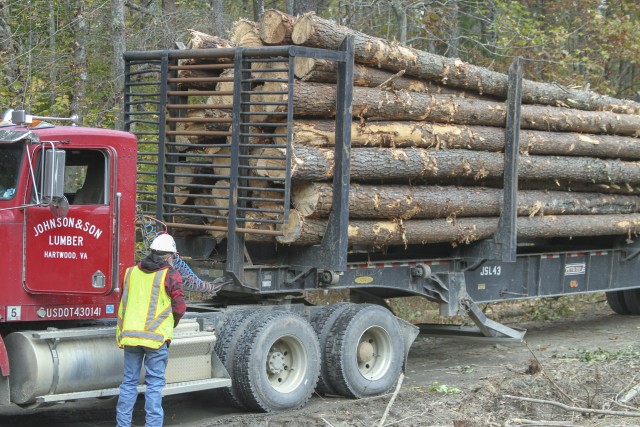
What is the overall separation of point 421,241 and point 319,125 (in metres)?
2.04

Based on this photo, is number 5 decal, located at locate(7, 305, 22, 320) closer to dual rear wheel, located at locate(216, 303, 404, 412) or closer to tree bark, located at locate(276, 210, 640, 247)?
dual rear wheel, located at locate(216, 303, 404, 412)

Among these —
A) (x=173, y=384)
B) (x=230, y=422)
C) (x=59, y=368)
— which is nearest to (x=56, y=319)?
(x=59, y=368)

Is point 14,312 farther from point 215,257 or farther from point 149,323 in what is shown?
point 215,257

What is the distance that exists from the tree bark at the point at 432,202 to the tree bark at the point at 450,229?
0.28ft

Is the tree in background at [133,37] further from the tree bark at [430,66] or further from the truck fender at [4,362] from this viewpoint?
the truck fender at [4,362]

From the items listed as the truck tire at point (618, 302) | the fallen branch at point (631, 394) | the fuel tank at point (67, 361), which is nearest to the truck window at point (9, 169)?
the fuel tank at point (67, 361)

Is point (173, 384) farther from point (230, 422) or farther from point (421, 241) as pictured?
point (421, 241)

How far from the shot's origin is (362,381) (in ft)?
34.2

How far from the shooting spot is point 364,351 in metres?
10.6

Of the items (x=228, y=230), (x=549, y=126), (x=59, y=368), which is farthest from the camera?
(x=549, y=126)

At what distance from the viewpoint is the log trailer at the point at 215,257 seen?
331 inches

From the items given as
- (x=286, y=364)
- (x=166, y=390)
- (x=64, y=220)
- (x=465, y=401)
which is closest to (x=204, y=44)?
(x=64, y=220)

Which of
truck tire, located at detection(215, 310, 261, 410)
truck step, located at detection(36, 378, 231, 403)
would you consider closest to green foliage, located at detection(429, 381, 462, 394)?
truck tire, located at detection(215, 310, 261, 410)

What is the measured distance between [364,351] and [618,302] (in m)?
8.95
